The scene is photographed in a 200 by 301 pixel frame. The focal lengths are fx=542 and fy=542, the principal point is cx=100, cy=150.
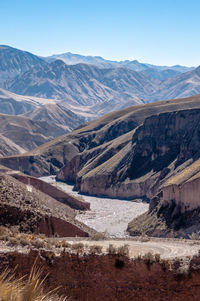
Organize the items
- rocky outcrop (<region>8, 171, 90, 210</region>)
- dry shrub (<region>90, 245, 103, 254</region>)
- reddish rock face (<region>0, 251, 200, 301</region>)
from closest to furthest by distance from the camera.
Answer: reddish rock face (<region>0, 251, 200, 301</region>), dry shrub (<region>90, 245, 103, 254</region>), rocky outcrop (<region>8, 171, 90, 210</region>)

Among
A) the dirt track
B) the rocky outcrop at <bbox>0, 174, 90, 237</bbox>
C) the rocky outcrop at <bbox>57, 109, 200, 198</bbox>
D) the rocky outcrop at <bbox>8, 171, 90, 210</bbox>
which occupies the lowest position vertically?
the dirt track

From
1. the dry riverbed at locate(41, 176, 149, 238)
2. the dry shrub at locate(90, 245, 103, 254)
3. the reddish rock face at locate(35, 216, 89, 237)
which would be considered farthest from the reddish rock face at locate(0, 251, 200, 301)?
the dry riverbed at locate(41, 176, 149, 238)

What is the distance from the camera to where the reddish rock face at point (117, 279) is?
15.3m

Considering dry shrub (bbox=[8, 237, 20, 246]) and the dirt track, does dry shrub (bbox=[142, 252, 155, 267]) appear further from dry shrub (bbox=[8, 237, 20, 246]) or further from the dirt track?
dry shrub (bbox=[8, 237, 20, 246])

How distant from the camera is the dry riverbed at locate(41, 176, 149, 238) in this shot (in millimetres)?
53469

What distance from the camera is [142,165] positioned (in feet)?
277

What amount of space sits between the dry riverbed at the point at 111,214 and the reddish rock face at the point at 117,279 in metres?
31.5

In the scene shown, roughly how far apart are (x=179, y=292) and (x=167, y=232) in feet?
97.7

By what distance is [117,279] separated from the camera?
15.4 metres

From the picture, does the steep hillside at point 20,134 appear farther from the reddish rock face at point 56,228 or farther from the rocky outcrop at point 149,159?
the reddish rock face at point 56,228

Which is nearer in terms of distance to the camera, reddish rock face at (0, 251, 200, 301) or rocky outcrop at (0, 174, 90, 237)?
reddish rock face at (0, 251, 200, 301)

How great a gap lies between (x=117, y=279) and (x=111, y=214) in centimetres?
4968

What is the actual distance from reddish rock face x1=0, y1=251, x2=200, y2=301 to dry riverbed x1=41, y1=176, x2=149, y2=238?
31508mm

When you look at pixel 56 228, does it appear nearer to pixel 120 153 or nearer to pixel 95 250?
pixel 95 250
